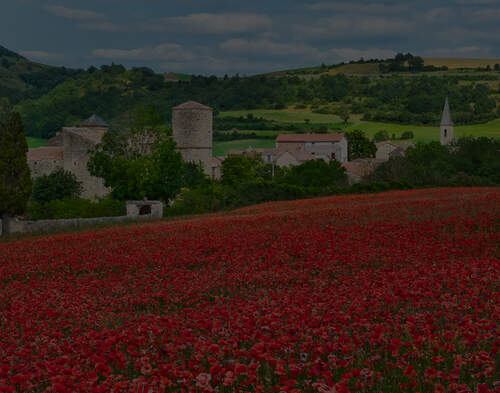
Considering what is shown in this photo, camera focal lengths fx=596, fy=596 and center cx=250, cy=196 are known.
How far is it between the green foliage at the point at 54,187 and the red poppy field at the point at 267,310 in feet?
139

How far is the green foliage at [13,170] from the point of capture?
3494 centimetres

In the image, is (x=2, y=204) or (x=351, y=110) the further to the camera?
(x=351, y=110)

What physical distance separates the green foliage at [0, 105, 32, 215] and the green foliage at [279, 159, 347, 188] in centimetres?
2575

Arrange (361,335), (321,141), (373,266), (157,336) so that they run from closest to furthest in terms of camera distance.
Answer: (361,335), (157,336), (373,266), (321,141)

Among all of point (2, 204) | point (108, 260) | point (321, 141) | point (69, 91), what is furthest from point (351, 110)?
point (108, 260)

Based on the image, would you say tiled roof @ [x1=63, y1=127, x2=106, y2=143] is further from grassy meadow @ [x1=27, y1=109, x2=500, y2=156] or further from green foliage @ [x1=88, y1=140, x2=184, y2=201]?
grassy meadow @ [x1=27, y1=109, x2=500, y2=156]

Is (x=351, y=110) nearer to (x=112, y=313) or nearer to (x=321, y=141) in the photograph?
(x=321, y=141)

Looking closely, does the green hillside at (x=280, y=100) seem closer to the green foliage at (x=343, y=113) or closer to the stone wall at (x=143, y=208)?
the green foliage at (x=343, y=113)

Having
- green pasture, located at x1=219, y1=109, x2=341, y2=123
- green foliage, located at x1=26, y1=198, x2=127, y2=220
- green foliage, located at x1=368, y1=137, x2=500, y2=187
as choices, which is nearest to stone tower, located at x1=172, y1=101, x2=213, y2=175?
green foliage, located at x1=368, y1=137, x2=500, y2=187

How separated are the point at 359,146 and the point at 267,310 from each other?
12051 centimetres

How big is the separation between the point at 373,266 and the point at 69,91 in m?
148

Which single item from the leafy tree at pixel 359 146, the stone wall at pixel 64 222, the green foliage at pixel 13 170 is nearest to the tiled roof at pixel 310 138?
the leafy tree at pixel 359 146

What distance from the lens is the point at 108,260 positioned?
1465 cm

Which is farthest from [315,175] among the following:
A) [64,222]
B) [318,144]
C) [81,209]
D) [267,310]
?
[318,144]
